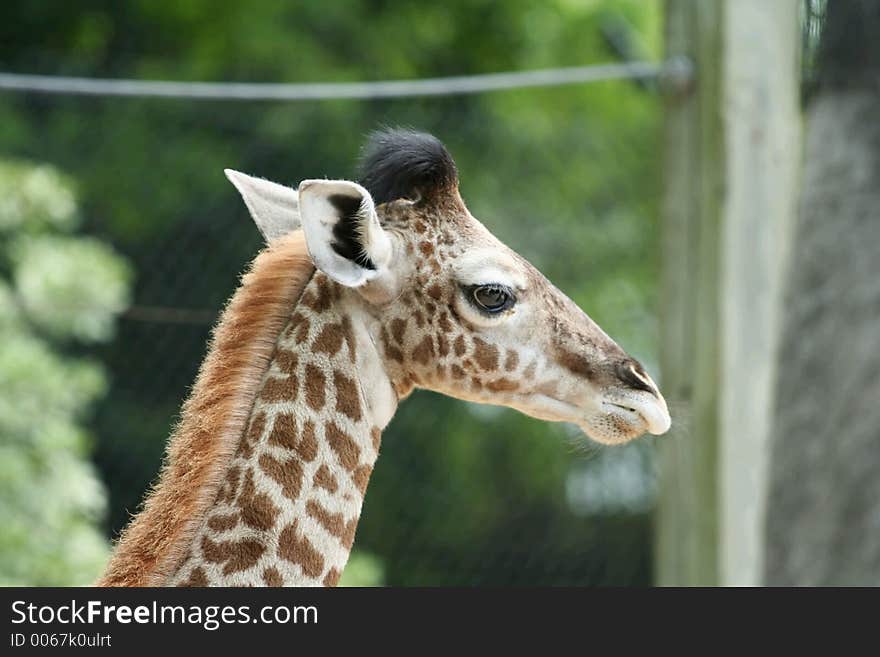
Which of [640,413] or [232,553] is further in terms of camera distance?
[640,413]

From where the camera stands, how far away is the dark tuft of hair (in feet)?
9.35

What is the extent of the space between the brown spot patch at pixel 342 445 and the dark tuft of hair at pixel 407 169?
496mm

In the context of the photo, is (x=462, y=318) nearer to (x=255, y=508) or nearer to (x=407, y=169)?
(x=407, y=169)

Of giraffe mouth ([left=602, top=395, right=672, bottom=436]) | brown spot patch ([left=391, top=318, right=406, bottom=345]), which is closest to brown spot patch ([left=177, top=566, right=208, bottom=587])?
brown spot patch ([left=391, top=318, right=406, bottom=345])

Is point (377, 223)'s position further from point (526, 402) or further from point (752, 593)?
point (752, 593)

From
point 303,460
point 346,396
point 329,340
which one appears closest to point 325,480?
point 303,460

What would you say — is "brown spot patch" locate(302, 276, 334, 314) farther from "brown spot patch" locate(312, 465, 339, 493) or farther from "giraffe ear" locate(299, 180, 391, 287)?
"brown spot patch" locate(312, 465, 339, 493)

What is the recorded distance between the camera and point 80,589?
2.58 metres

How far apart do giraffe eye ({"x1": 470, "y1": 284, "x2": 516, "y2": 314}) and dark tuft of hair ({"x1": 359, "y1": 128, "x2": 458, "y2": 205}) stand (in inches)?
9.9

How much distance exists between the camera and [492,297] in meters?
2.77

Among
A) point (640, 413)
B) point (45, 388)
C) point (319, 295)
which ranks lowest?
point (640, 413)

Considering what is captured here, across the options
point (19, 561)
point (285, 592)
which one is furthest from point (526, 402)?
point (19, 561)

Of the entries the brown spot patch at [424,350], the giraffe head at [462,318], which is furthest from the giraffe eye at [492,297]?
the brown spot patch at [424,350]

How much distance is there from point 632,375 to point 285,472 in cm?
72
